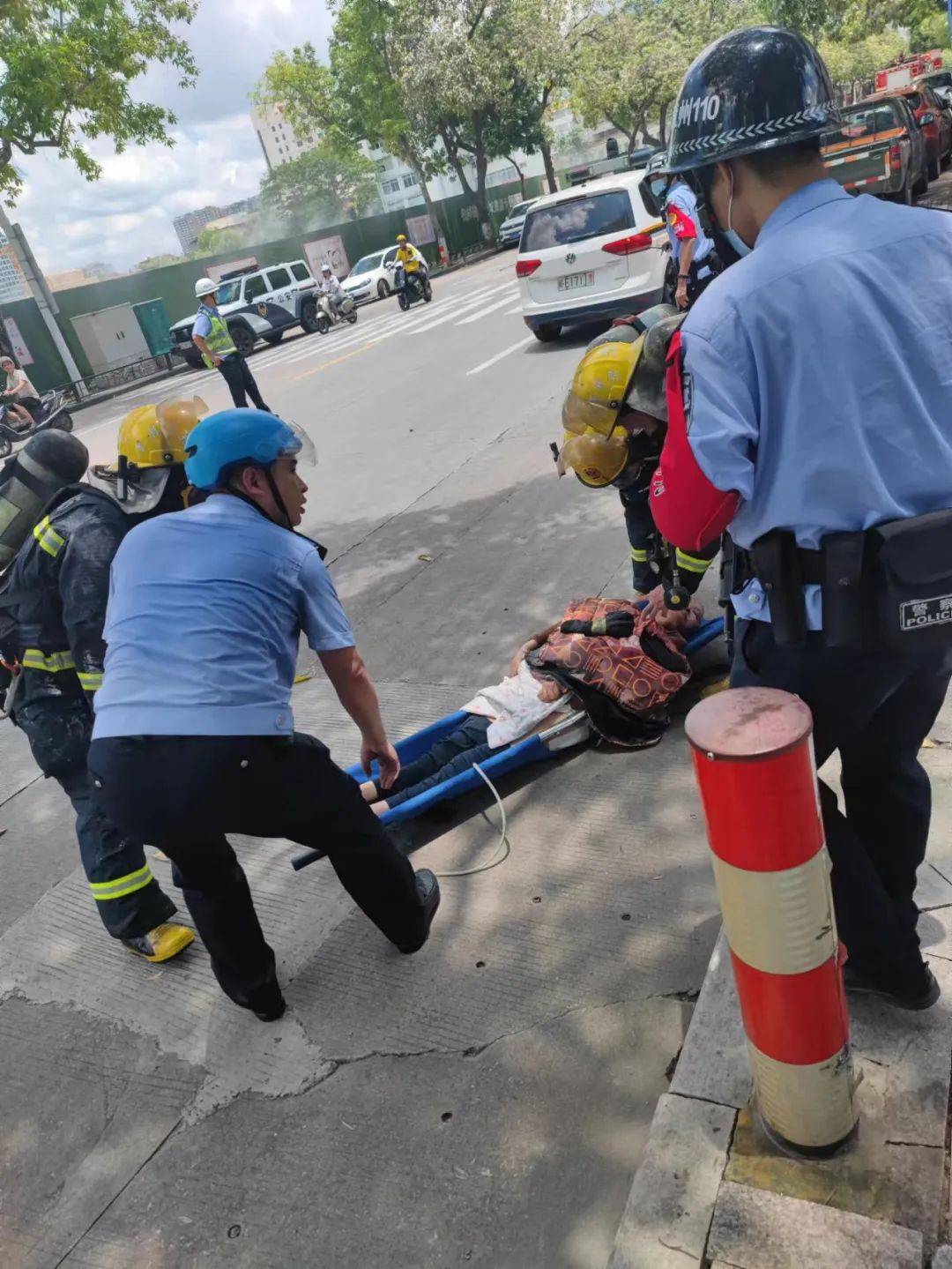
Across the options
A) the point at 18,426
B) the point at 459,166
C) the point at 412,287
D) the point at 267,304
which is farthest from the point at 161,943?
the point at 459,166

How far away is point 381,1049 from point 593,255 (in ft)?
31.6

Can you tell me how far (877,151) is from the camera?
11586mm

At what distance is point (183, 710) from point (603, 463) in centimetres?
184

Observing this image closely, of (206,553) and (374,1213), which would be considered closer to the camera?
(374,1213)

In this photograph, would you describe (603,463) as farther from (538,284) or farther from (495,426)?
(538,284)

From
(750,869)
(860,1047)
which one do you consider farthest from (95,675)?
(860,1047)

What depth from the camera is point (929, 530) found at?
4.94 feet

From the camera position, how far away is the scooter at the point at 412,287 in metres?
21.3

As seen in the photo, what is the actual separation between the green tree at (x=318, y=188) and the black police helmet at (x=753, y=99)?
102 metres

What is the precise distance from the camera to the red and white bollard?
141cm

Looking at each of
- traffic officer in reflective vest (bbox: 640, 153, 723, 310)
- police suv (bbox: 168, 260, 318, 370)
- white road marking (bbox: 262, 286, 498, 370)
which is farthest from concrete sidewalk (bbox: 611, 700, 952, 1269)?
police suv (bbox: 168, 260, 318, 370)

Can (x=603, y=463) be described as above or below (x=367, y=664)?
above

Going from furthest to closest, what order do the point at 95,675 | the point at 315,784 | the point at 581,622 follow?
the point at 581,622, the point at 95,675, the point at 315,784

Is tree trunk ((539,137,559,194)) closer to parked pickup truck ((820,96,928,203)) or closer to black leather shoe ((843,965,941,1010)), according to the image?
parked pickup truck ((820,96,928,203))
